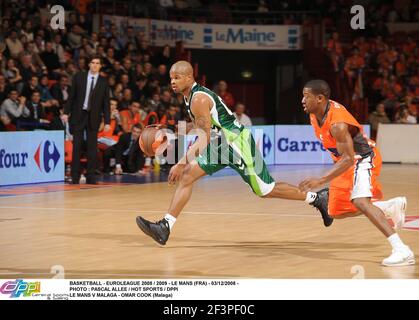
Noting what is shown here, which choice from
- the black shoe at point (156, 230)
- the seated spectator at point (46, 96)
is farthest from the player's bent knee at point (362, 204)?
the seated spectator at point (46, 96)

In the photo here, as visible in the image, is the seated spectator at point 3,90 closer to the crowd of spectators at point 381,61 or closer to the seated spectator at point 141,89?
the seated spectator at point 141,89

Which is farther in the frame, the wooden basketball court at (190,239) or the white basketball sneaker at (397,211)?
the white basketball sneaker at (397,211)

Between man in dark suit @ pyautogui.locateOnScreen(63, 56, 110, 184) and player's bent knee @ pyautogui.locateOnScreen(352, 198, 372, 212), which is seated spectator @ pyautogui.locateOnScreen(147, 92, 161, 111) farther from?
player's bent knee @ pyautogui.locateOnScreen(352, 198, 372, 212)

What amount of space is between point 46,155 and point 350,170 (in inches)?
387

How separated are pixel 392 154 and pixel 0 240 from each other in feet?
50.9

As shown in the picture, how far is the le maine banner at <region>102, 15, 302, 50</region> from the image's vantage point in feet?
94.2

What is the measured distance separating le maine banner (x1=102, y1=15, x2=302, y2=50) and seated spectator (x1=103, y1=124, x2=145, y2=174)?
831 cm

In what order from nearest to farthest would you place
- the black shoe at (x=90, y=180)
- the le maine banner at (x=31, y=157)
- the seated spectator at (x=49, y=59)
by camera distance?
the le maine banner at (x=31, y=157) < the black shoe at (x=90, y=180) < the seated spectator at (x=49, y=59)

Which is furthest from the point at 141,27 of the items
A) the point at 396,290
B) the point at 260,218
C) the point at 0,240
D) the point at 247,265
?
the point at 396,290

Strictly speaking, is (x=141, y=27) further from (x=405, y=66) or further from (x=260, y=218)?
(x=260, y=218)

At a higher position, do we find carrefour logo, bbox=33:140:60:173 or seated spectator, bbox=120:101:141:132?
seated spectator, bbox=120:101:141:132

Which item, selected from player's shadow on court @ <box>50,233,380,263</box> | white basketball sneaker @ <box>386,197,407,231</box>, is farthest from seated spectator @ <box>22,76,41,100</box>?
white basketball sneaker @ <box>386,197,407,231</box>

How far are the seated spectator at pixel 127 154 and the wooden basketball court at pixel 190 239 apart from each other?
12.2 ft

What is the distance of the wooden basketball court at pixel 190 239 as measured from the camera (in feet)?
28.8
